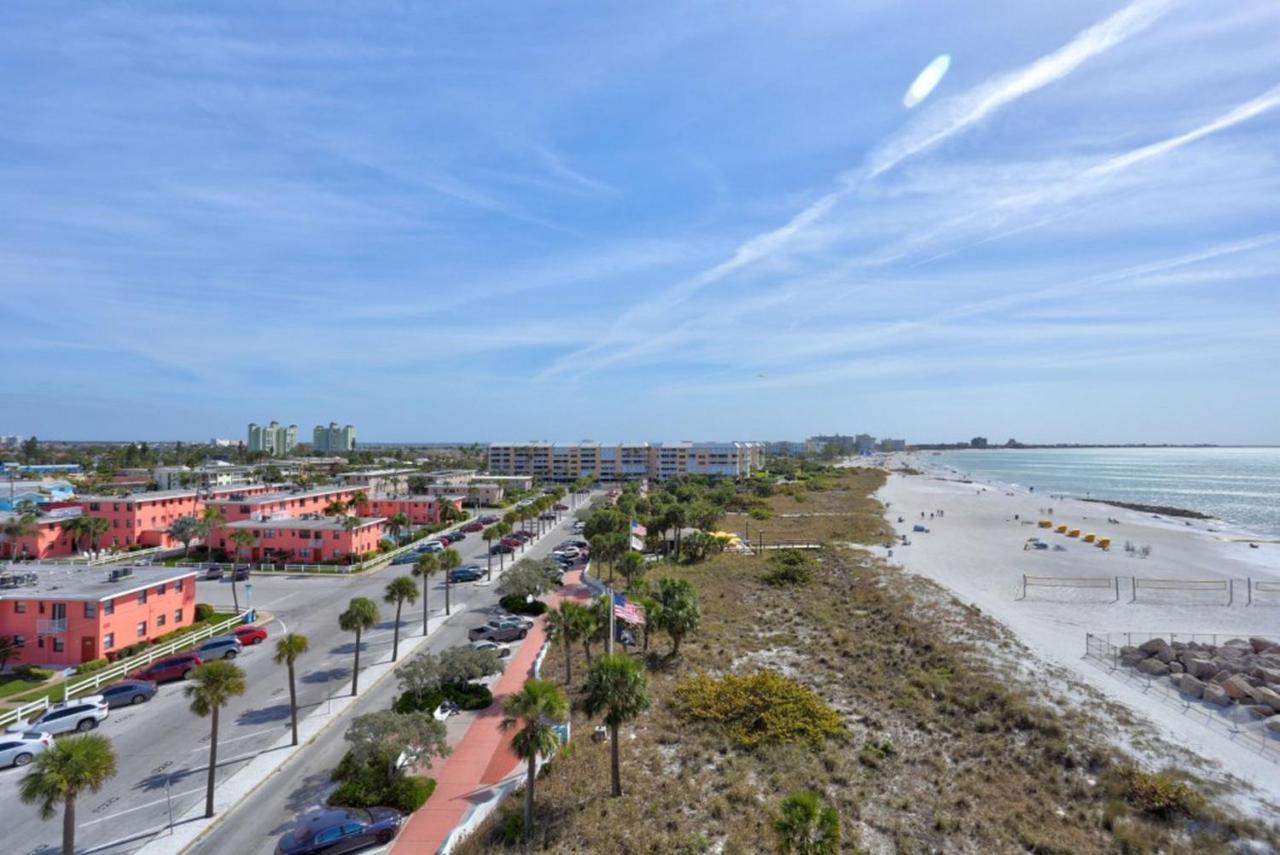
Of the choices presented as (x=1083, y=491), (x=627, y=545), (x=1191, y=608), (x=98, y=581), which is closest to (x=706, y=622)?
(x=627, y=545)

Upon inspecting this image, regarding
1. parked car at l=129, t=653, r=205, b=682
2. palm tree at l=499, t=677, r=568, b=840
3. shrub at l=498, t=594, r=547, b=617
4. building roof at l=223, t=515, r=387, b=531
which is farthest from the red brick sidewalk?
building roof at l=223, t=515, r=387, b=531

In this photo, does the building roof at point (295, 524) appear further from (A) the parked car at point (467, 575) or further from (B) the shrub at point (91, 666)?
(B) the shrub at point (91, 666)

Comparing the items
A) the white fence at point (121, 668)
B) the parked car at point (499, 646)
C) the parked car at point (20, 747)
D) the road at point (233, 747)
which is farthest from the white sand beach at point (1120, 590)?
the white fence at point (121, 668)

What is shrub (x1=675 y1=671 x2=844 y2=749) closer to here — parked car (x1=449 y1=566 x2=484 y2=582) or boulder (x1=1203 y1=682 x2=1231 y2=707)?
boulder (x1=1203 y1=682 x2=1231 y2=707)

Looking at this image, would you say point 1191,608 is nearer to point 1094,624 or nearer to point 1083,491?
point 1094,624

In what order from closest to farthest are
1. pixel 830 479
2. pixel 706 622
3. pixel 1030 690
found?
pixel 1030 690 → pixel 706 622 → pixel 830 479

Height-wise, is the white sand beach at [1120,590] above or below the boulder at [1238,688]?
below
